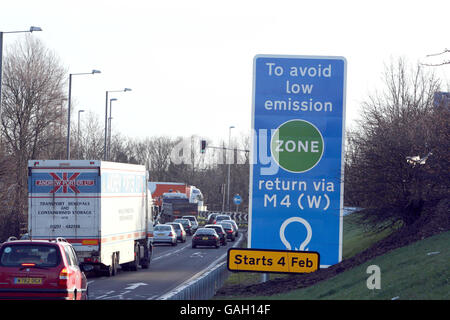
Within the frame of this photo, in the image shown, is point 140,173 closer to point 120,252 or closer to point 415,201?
point 120,252

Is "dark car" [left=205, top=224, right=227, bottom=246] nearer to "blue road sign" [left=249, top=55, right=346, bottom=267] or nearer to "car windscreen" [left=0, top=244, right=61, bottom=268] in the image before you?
"car windscreen" [left=0, top=244, right=61, bottom=268]

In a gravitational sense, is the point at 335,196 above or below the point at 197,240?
above

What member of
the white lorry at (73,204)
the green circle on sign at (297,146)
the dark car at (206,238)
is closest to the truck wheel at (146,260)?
the white lorry at (73,204)

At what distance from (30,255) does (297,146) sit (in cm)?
818

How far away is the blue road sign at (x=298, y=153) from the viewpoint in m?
6.93

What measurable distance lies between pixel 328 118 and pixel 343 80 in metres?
0.39

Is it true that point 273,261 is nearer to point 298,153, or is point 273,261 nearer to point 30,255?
point 298,153

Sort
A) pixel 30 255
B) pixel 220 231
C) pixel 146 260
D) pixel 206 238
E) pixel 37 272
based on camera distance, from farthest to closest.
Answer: pixel 220 231, pixel 206 238, pixel 146 260, pixel 30 255, pixel 37 272

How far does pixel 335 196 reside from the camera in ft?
23.0

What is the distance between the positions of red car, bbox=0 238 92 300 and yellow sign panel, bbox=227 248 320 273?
7.17 m

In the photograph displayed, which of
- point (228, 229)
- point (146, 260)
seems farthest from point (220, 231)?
point (146, 260)

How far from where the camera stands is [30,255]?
1373 cm

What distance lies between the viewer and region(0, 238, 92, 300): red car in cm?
1332
